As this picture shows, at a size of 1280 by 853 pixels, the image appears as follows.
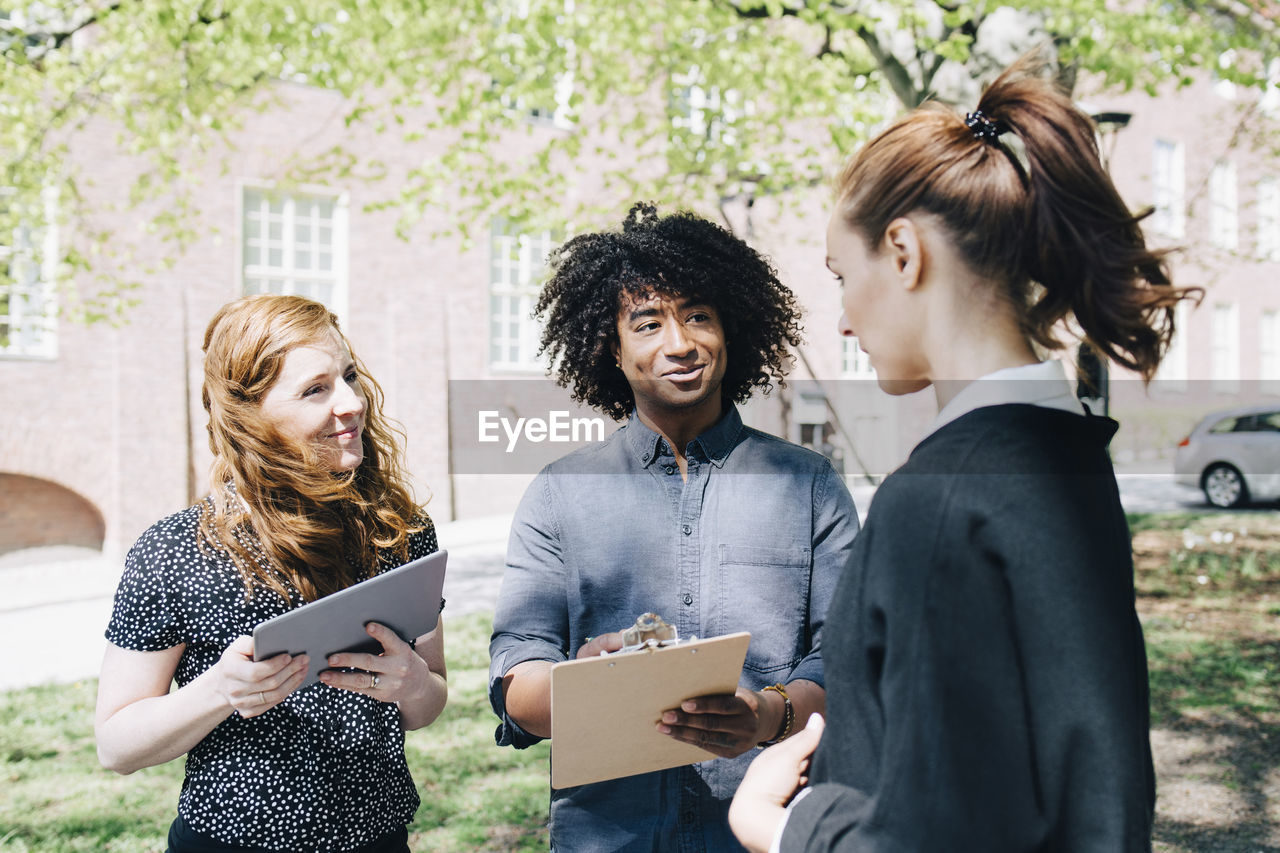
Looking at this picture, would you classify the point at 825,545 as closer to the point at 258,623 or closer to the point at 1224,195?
the point at 258,623

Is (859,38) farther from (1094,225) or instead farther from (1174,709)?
(1094,225)

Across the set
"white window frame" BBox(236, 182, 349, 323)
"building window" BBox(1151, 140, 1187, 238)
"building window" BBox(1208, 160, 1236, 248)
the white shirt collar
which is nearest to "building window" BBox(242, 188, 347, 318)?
"white window frame" BBox(236, 182, 349, 323)

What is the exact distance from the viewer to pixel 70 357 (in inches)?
438

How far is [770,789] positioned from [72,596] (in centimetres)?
1060

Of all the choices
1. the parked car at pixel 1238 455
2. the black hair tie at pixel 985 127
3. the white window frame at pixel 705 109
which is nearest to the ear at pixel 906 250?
the black hair tie at pixel 985 127

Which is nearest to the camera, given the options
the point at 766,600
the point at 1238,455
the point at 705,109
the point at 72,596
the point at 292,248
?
the point at 766,600

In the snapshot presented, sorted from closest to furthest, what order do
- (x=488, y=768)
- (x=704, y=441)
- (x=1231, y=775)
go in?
(x=704, y=441) → (x=1231, y=775) → (x=488, y=768)

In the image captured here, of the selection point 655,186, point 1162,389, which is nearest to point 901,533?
point 655,186

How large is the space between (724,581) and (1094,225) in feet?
3.58

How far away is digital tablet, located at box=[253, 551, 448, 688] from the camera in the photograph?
62.7 inches

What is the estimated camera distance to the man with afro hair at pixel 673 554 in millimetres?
1902

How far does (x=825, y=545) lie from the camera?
2018 millimetres

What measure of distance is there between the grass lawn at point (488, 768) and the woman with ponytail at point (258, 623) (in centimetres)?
232

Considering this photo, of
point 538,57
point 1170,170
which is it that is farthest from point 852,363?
point 538,57
